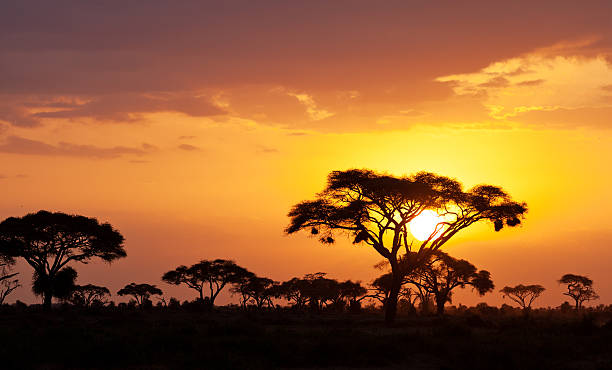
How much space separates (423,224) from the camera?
50562 mm

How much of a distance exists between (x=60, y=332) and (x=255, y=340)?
1097 centimetres

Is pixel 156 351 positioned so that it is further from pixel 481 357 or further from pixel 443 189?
pixel 443 189

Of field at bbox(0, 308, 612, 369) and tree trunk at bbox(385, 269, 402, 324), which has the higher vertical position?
tree trunk at bbox(385, 269, 402, 324)

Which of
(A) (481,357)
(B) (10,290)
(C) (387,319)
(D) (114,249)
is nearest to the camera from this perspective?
(A) (481,357)

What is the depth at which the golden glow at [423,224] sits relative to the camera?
49.9m

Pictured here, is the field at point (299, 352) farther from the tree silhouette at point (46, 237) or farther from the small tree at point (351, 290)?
the small tree at point (351, 290)

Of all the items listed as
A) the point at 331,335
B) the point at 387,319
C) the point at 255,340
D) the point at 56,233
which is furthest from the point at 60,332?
the point at 56,233

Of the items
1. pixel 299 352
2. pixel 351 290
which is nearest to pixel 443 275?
pixel 351 290

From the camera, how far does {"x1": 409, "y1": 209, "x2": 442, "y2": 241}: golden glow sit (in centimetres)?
4987

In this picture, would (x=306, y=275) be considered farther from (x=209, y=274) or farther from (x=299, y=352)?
(x=299, y=352)

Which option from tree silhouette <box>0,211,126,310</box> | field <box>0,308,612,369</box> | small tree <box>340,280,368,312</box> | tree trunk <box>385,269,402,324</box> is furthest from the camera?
small tree <box>340,280,368,312</box>

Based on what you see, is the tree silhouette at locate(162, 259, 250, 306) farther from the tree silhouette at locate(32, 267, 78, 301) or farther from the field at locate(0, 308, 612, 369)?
the field at locate(0, 308, 612, 369)

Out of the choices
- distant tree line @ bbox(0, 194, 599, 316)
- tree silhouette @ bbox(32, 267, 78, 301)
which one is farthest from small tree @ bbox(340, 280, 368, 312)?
tree silhouette @ bbox(32, 267, 78, 301)

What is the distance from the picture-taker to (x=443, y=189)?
49656mm
